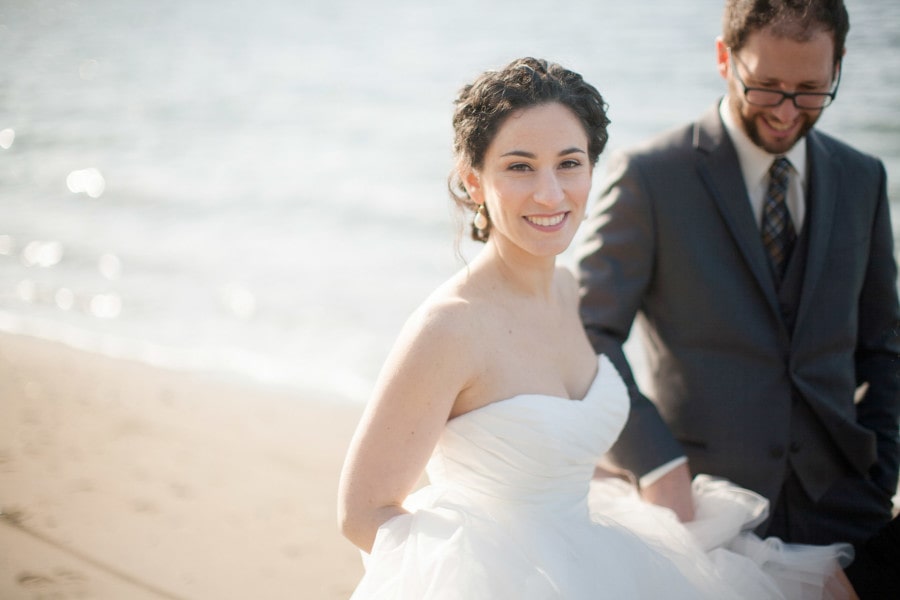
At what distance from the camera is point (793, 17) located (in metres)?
2.60

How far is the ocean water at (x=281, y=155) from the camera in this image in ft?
22.7

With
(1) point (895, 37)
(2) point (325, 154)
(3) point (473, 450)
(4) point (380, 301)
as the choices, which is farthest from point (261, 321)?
(1) point (895, 37)

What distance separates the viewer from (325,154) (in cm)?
1316

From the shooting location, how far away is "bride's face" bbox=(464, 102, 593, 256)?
212cm

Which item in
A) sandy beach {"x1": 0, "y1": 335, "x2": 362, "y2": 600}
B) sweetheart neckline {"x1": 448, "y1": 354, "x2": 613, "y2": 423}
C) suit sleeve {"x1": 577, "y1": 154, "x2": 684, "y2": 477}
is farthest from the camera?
sandy beach {"x1": 0, "y1": 335, "x2": 362, "y2": 600}

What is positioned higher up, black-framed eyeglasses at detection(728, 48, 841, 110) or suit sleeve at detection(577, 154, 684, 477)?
black-framed eyeglasses at detection(728, 48, 841, 110)

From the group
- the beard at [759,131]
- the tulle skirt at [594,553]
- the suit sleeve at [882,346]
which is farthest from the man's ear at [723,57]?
the tulle skirt at [594,553]

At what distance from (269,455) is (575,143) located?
10.3 ft

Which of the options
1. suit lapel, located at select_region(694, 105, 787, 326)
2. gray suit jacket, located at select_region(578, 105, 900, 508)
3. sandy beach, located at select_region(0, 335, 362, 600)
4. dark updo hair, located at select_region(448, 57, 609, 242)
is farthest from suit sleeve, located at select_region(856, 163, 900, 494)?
sandy beach, located at select_region(0, 335, 362, 600)

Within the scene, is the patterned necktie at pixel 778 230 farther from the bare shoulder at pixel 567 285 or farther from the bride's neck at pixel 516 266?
the bride's neck at pixel 516 266

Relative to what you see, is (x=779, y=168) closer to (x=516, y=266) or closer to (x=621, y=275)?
(x=621, y=275)

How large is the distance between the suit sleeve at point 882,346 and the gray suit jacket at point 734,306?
0.01 meters

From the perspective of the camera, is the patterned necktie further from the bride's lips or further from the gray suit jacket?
the bride's lips

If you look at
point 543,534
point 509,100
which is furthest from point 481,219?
point 543,534
